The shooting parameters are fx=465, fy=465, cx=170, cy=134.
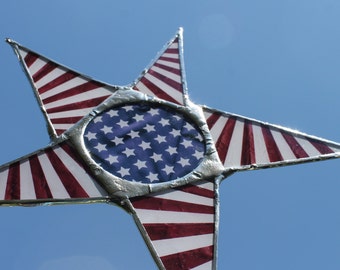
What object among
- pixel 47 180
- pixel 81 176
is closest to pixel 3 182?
pixel 47 180

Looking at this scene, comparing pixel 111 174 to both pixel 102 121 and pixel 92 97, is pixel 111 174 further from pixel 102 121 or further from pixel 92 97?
pixel 92 97

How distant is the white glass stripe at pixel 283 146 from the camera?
7363 mm

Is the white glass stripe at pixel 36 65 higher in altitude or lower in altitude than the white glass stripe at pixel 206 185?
higher

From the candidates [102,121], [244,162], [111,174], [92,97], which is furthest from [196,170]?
[92,97]

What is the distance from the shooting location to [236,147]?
24.8 ft

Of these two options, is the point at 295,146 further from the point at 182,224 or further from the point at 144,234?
the point at 144,234

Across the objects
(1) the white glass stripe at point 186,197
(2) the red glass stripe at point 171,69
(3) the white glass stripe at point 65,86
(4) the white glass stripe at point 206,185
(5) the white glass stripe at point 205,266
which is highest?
(2) the red glass stripe at point 171,69

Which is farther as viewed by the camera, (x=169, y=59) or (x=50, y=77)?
(x=169, y=59)

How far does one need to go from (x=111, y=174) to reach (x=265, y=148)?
254 centimetres

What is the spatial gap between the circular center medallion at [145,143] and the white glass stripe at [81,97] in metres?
0.46

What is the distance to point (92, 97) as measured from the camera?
8.08 metres

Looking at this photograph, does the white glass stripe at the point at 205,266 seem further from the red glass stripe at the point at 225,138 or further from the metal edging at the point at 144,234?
the red glass stripe at the point at 225,138

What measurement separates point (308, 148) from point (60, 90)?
432 centimetres

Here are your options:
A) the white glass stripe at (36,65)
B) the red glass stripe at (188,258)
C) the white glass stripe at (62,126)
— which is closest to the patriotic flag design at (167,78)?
the white glass stripe at (62,126)
